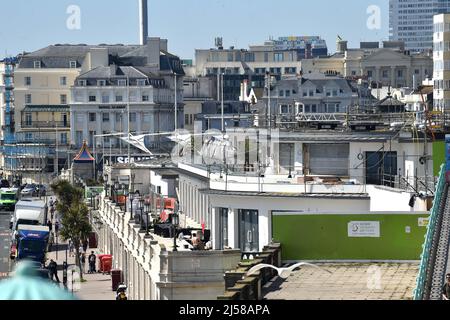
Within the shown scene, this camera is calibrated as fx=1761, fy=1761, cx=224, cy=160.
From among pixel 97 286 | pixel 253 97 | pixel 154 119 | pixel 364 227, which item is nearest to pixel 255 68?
pixel 253 97

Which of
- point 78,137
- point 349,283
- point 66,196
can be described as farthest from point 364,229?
point 78,137

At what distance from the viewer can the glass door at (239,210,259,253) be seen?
30.0 m

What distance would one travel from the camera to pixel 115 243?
152ft

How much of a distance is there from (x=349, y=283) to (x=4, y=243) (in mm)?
45970

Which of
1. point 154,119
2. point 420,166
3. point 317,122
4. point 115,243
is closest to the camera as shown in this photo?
point 420,166

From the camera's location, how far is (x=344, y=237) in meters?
21.7

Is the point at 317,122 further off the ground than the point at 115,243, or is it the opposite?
the point at 317,122

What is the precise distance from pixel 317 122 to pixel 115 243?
1236 centimetres

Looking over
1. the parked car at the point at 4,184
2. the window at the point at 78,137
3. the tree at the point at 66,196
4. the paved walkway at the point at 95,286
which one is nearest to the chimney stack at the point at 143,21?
the window at the point at 78,137

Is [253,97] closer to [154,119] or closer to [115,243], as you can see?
[154,119]

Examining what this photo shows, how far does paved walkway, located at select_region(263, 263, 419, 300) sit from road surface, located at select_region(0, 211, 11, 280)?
22634 mm

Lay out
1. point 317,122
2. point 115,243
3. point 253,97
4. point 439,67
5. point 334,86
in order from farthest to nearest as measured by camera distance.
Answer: point 253,97, point 334,86, point 439,67, point 115,243, point 317,122

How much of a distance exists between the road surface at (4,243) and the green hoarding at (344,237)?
20760 millimetres

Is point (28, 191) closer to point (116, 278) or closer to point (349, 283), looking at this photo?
point (116, 278)
